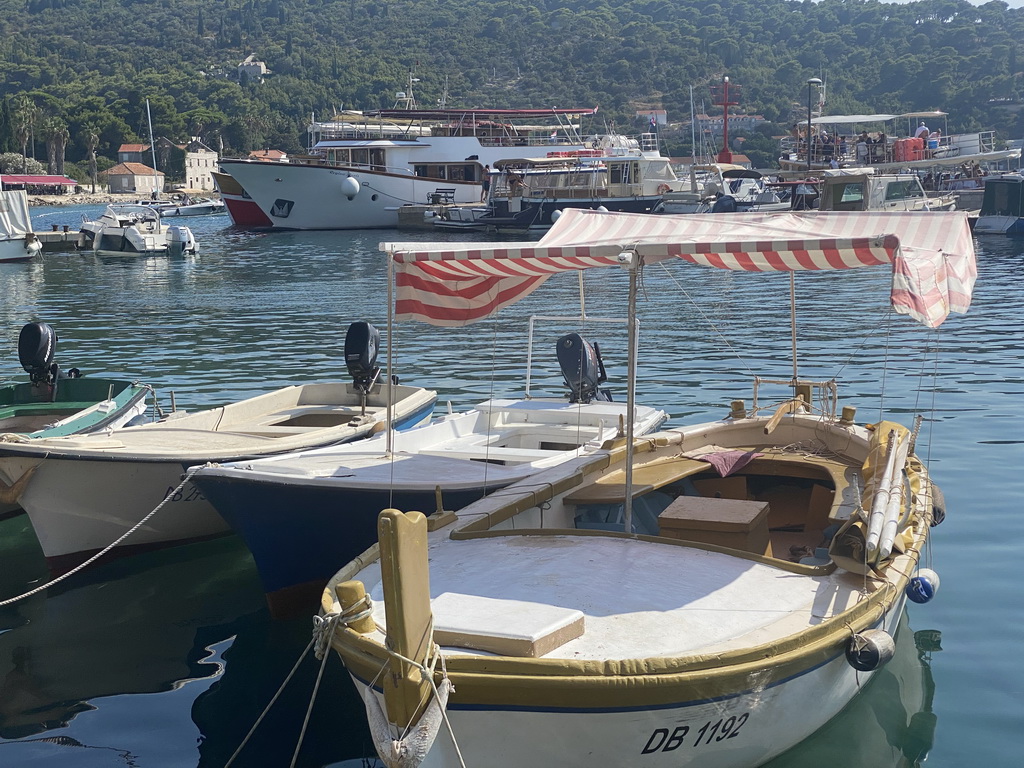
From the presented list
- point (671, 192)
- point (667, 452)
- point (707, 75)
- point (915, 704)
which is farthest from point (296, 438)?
point (707, 75)

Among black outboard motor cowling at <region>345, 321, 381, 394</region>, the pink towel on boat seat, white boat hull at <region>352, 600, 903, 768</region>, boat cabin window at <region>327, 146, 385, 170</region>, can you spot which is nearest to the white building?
boat cabin window at <region>327, 146, 385, 170</region>

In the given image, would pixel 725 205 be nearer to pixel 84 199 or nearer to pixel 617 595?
pixel 617 595

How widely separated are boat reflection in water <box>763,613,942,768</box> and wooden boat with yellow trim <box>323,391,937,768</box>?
0.23 meters

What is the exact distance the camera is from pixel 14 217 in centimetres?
4703

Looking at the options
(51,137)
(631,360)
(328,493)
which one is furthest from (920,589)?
(51,137)

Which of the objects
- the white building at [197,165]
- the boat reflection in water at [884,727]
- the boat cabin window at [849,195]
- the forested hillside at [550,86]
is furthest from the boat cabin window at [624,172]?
the white building at [197,165]

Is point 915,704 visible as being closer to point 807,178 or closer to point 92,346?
point 92,346

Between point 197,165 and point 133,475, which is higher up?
point 197,165

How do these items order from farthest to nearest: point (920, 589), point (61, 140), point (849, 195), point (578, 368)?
point (61, 140) < point (849, 195) < point (578, 368) < point (920, 589)

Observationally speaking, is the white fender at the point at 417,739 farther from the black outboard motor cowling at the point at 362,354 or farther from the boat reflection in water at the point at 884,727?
the black outboard motor cowling at the point at 362,354

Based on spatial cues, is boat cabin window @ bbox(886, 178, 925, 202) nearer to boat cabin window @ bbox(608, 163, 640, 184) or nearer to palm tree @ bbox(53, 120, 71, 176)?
boat cabin window @ bbox(608, 163, 640, 184)

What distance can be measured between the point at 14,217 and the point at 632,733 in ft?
157

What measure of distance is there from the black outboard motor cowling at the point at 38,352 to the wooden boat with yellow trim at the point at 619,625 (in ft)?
23.7

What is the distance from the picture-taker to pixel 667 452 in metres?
9.66
